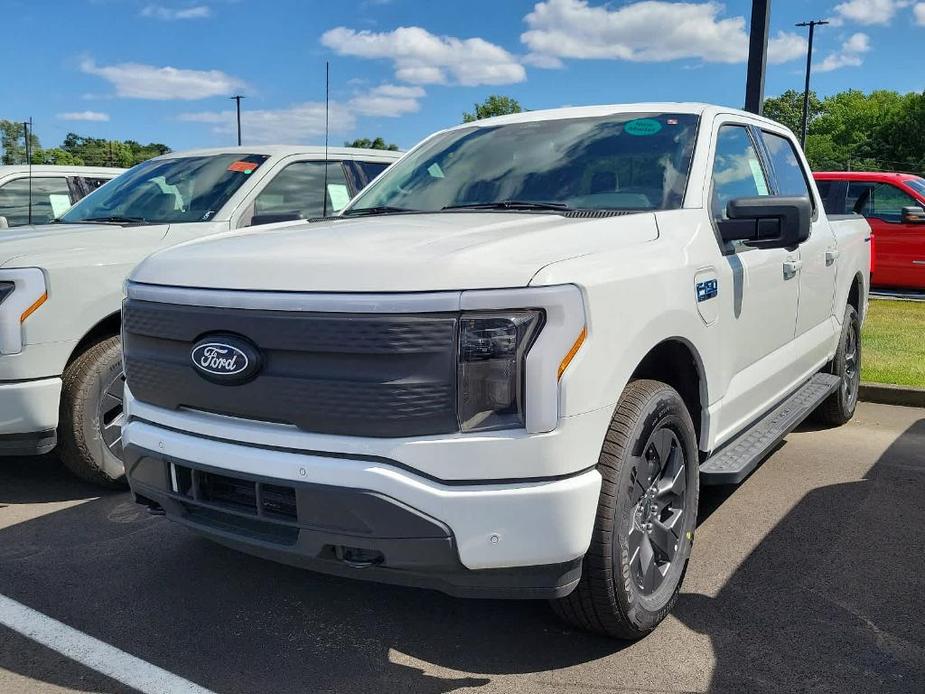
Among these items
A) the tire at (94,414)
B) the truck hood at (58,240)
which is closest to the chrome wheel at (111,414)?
the tire at (94,414)

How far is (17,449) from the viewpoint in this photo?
434cm

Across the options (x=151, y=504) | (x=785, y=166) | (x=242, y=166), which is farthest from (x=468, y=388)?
(x=242, y=166)

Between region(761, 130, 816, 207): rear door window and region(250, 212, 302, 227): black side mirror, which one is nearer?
region(761, 130, 816, 207): rear door window

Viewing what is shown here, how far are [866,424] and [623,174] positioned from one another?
11.8ft

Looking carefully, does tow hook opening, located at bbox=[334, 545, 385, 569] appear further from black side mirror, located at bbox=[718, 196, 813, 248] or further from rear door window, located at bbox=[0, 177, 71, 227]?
rear door window, located at bbox=[0, 177, 71, 227]

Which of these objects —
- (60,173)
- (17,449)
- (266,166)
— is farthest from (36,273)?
(60,173)

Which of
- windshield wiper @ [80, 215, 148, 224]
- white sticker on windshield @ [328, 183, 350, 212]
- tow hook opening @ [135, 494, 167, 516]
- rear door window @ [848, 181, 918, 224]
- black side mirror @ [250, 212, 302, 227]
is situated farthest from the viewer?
rear door window @ [848, 181, 918, 224]

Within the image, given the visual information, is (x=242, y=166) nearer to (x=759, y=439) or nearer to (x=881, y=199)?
(x=759, y=439)

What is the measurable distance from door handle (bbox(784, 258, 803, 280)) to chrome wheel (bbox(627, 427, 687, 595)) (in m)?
1.48

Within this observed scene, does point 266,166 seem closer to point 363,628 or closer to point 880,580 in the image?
point 363,628

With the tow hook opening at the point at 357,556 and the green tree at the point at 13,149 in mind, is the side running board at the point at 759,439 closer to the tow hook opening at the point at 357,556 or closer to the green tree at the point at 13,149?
the tow hook opening at the point at 357,556

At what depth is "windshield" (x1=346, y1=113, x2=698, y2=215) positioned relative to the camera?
12.3 ft

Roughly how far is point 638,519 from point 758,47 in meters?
6.03

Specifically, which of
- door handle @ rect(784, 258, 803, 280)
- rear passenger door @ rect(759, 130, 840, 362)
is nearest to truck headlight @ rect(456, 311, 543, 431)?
door handle @ rect(784, 258, 803, 280)
